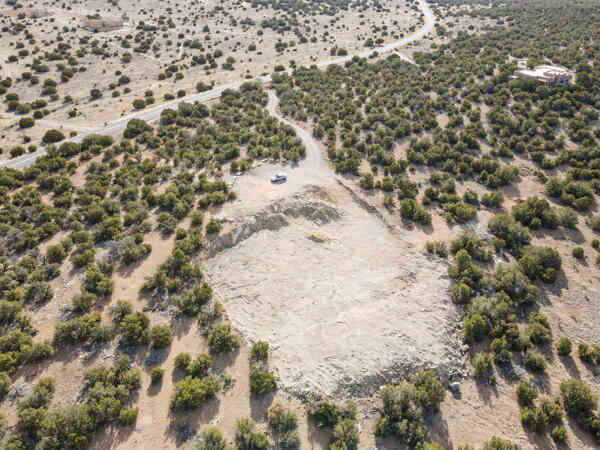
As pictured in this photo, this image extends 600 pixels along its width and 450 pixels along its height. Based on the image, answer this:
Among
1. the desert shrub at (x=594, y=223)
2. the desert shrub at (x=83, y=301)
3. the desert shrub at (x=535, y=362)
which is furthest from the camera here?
the desert shrub at (x=594, y=223)

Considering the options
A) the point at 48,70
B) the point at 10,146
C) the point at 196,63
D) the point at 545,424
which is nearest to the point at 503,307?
the point at 545,424

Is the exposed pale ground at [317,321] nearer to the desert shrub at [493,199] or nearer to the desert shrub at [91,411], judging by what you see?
the desert shrub at [91,411]

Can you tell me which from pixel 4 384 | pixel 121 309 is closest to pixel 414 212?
pixel 121 309

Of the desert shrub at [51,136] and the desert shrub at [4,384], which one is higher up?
the desert shrub at [4,384]

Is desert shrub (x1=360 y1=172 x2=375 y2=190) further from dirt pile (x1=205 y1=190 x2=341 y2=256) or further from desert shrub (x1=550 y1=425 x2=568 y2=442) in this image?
desert shrub (x1=550 y1=425 x2=568 y2=442)

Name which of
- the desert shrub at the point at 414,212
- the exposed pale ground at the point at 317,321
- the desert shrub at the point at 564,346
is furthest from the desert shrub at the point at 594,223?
the desert shrub at the point at 564,346

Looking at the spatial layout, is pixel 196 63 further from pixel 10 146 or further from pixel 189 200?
pixel 189 200
